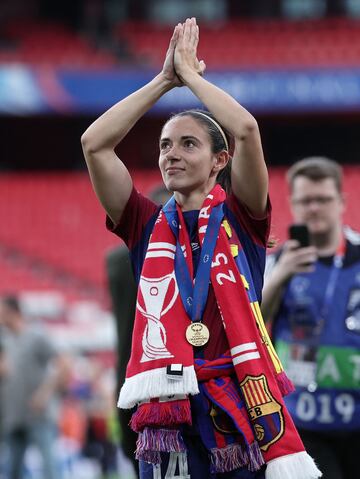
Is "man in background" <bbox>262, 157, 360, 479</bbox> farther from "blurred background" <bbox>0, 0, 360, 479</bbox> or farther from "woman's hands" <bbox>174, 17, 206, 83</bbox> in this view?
"blurred background" <bbox>0, 0, 360, 479</bbox>

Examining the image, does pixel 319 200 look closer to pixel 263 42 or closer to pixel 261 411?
pixel 261 411

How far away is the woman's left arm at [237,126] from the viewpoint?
13.0 feet

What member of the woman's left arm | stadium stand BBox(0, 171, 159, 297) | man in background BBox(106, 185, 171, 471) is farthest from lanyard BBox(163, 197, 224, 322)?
stadium stand BBox(0, 171, 159, 297)

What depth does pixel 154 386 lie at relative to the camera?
12.7 ft

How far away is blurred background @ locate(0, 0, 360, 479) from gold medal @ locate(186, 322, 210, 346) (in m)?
13.8

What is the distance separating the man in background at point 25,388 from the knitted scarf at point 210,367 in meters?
6.55

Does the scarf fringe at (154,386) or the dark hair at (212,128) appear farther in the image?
the dark hair at (212,128)

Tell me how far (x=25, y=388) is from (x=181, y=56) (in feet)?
22.8

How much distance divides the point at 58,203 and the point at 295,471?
75.3ft

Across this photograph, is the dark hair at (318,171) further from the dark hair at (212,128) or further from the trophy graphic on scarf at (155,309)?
the trophy graphic on scarf at (155,309)

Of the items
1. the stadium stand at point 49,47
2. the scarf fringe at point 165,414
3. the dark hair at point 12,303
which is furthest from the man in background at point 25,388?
the stadium stand at point 49,47

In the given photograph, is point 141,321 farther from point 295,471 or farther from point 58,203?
point 58,203

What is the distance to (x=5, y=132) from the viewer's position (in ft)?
99.5

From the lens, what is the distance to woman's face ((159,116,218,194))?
4.06 meters
